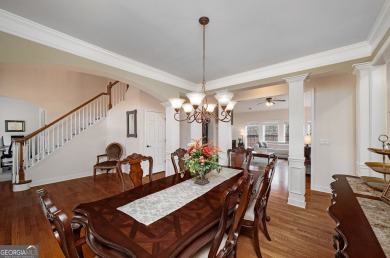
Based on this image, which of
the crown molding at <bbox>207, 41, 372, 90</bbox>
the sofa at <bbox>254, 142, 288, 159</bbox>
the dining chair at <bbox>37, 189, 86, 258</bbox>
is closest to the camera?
the dining chair at <bbox>37, 189, 86, 258</bbox>

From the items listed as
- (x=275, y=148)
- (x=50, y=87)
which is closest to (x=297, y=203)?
(x=275, y=148)

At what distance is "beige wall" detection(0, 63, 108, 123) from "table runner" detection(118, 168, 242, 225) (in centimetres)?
486

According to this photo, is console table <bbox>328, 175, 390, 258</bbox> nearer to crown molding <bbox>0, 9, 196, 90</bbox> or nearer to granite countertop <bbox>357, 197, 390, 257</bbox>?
granite countertop <bbox>357, 197, 390, 257</bbox>

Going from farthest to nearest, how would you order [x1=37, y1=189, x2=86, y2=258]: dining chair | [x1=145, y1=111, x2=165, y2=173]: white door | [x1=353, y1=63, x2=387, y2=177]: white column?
[x1=145, y1=111, x2=165, y2=173]: white door, [x1=353, y1=63, x2=387, y2=177]: white column, [x1=37, y1=189, x2=86, y2=258]: dining chair

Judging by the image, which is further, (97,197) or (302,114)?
(97,197)

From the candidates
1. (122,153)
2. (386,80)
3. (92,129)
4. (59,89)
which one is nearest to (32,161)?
(92,129)

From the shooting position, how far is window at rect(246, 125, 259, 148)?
1016cm

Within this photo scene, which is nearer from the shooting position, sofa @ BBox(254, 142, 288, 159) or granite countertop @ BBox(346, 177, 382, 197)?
granite countertop @ BBox(346, 177, 382, 197)

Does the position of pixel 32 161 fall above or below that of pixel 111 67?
below

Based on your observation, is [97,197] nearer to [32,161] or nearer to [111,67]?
[32,161]

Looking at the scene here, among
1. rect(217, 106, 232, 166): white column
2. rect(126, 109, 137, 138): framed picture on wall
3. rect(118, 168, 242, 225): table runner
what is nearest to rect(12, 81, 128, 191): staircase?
rect(126, 109, 137, 138): framed picture on wall

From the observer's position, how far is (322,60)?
2.62 m

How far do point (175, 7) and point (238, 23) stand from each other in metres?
0.76

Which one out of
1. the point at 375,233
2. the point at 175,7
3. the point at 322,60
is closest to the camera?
the point at 375,233
